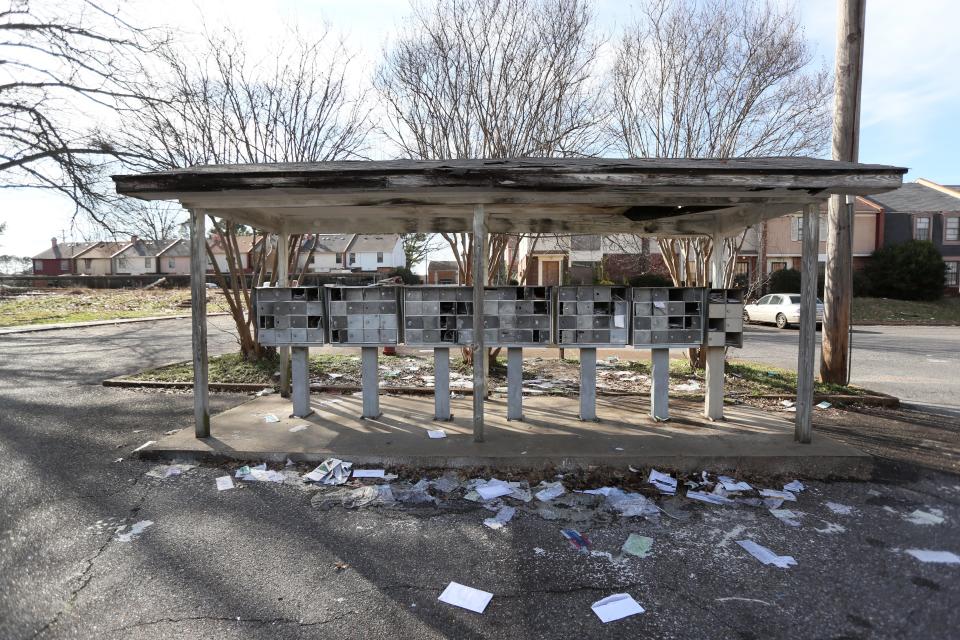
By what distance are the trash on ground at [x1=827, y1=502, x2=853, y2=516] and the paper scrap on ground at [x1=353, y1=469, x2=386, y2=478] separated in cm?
349

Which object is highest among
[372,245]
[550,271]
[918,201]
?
[918,201]

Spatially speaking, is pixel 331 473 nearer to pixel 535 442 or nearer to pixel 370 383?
pixel 370 383

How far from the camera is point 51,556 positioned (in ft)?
10.4

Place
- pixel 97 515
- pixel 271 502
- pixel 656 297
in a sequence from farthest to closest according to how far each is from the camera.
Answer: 1. pixel 656 297
2. pixel 271 502
3. pixel 97 515

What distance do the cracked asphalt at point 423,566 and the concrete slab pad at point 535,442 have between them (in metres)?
0.37

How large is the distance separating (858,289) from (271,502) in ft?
99.2

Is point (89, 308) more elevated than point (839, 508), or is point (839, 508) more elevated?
point (89, 308)

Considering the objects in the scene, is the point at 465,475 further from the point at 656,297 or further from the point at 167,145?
the point at 167,145

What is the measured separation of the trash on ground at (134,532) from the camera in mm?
3369

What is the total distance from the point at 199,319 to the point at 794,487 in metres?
5.52

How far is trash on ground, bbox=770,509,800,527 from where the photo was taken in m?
3.65

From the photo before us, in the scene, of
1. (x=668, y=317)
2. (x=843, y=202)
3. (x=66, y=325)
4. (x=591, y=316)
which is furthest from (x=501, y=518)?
(x=66, y=325)

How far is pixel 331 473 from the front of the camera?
444 cm

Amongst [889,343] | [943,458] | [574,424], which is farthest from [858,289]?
[574,424]
